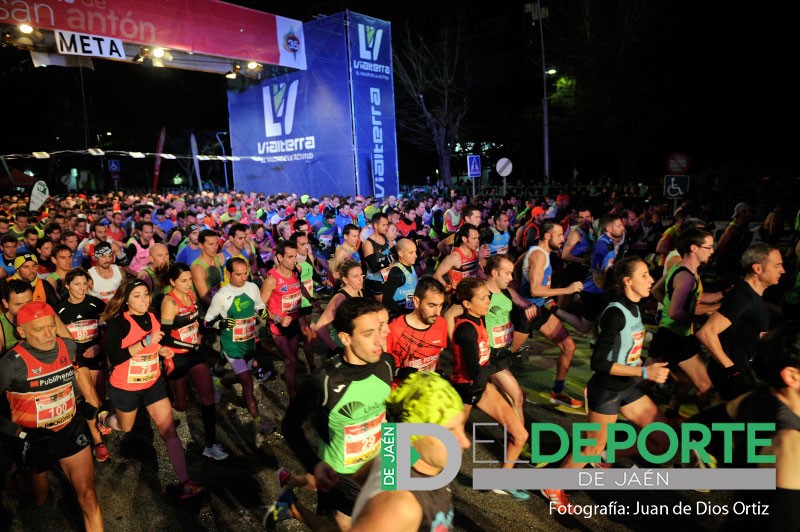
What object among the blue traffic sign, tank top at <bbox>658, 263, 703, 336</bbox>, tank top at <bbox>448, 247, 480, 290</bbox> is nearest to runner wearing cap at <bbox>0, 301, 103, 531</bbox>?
tank top at <bbox>448, 247, 480, 290</bbox>

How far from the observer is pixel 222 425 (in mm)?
5699

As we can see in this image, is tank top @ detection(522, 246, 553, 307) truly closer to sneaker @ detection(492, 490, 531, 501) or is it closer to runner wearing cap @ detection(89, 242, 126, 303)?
sneaker @ detection(492, 490, 531, 501)

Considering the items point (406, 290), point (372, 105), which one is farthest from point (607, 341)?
point (372, 105)

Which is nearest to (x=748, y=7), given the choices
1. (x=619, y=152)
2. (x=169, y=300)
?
(x=619, y=152)

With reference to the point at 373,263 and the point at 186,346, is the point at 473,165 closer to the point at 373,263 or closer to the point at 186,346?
the point at 373,263

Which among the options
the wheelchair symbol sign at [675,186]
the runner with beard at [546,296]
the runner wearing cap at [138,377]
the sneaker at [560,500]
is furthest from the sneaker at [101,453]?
the wheelchair symbol sign at [675,186]

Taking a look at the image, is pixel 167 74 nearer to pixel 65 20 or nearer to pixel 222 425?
pixel 65 20

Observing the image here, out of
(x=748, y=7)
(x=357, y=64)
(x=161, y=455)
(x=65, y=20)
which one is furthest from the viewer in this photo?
(x=748, y=7)

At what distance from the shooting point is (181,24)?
17.6 metres

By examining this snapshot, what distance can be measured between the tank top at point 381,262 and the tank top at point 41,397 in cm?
356

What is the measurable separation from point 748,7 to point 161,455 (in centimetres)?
3000

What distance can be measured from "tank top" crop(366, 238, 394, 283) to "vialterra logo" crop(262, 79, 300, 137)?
19332 mm

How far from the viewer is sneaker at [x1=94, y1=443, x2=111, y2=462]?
5.01 metres

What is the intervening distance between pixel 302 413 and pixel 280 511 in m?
0.61
